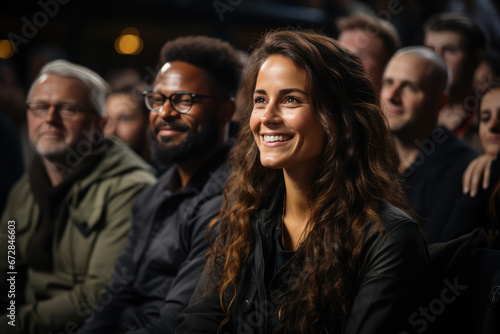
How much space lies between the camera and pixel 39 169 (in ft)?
10.0

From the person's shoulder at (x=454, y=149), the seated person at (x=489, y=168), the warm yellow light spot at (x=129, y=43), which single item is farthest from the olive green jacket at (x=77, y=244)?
the warm yellow light spot at (x=129, y=43)

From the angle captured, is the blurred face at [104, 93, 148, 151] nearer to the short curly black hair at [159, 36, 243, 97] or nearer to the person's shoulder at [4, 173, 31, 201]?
the person's shoulder at [4, 173, 31, 201]

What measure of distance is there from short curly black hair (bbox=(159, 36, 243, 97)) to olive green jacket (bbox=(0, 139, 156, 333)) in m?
0.72

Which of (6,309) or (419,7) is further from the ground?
(419,7)

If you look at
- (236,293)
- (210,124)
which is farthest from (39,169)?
(236,293)

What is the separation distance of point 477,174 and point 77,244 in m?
1.95

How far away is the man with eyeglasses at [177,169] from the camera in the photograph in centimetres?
234

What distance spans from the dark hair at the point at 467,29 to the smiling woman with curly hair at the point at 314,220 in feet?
5.96

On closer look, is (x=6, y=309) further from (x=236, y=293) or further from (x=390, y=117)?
(x=390, y=117)

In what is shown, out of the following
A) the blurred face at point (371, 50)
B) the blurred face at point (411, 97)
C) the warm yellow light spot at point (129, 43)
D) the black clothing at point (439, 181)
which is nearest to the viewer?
the black clothing at point (439, 181)

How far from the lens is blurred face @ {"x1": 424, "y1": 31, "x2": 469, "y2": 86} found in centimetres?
327

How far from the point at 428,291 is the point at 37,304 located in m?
1.97

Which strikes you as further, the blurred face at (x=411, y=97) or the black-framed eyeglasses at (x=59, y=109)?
the black-framed eyeglasses at (x=59, y=109)

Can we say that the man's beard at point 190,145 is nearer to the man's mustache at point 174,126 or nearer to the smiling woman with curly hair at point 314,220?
the man's mustache at point 174,126
